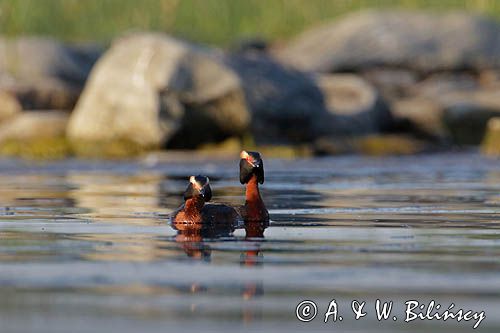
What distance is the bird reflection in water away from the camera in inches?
282

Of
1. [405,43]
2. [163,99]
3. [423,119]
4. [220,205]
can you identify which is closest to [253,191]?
[220,205]

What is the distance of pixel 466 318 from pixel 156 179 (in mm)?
A: 12668

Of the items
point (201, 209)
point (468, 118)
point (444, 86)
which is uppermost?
point (444, 86)

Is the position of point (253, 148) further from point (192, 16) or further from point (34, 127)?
point (192, 16)

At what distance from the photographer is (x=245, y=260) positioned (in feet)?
28.4

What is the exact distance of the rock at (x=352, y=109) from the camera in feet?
85.6

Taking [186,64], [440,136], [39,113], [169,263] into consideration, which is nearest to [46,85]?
[39,113]

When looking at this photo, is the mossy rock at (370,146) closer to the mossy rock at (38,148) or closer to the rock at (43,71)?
the mossy rock at (38,148)

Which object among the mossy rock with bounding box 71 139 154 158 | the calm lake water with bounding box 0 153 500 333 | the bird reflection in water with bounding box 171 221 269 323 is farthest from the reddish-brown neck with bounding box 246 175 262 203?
the mossy rock with bounding box 71 139 154 158

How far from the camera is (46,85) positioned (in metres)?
27.2

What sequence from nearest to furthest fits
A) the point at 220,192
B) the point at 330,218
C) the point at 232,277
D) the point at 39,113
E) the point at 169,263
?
1. the point at 232,277
2. the point at 169,263
3. the point at 330,218
4. the point at 220,192
5. the point at 39,113

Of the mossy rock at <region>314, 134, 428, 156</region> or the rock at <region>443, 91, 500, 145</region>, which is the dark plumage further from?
the rock at <region>443, 91, 500, 145</region>

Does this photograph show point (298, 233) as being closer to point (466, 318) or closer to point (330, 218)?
point (330, 218)

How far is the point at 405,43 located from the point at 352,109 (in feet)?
25.2
